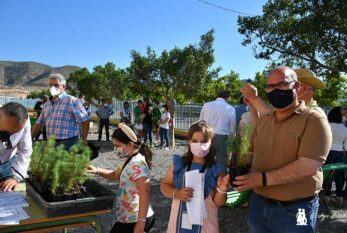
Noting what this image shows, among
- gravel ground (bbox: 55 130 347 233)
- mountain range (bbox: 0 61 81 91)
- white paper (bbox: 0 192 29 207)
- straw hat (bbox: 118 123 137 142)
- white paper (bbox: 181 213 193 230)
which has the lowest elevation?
gravel ground (bbox: 55 130 347 233)

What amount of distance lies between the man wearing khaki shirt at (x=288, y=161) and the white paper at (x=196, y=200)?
14.6 inches

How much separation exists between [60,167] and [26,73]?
152 meters

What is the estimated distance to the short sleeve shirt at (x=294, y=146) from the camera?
206 centimetres

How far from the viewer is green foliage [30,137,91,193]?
7.36ft

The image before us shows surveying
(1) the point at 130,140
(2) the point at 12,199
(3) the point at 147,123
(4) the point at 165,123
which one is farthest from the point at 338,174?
(3) the point at 147,123

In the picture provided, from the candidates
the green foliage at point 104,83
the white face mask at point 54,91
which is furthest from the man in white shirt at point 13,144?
the green foliage at point 104,83

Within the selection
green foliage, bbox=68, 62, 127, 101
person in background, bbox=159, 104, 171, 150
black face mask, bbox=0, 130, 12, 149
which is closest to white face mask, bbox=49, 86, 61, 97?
black face mask, bbox=0, 130, 12, 149

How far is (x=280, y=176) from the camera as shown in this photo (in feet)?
6.81

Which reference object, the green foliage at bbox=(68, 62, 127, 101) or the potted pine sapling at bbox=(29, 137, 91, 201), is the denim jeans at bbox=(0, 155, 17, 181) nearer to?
the potted pine sapling at bbox=(29, 137, 91, 201)

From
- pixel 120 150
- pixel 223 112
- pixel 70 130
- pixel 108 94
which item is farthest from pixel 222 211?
pixel 108 94

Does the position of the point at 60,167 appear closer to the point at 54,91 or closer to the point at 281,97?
the point at 281,97

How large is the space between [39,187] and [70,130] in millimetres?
2665

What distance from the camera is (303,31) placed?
5.93m

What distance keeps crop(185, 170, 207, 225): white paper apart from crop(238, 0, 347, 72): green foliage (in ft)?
14.2
